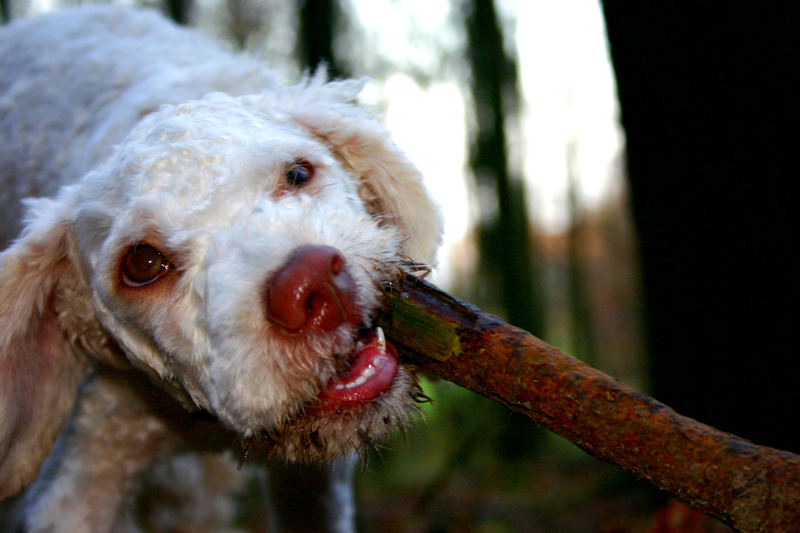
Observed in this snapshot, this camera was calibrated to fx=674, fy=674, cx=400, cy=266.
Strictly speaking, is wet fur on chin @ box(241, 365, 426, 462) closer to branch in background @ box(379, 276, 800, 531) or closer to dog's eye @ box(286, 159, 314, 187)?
branch in background @ box(379, 276, 800, 531)

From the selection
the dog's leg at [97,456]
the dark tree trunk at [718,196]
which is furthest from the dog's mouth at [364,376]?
the dark tree trunk at [718,196]

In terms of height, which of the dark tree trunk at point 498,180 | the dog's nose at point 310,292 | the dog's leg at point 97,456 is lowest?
the dark tree trunk at point 498,180

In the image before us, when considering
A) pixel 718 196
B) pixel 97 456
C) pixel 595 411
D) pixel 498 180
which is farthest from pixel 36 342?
pixel 498 180

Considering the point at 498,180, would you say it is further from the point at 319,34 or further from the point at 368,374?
the point at 368,374

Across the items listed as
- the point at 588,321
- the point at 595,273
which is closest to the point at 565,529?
the point at 588,321

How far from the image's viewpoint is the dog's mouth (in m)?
1.85

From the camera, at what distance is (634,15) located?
3385 mm

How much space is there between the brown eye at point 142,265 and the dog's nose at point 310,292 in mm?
635

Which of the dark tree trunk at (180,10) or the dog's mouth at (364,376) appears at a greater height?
the dog's mouth at (364,376)

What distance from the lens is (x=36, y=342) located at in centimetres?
261

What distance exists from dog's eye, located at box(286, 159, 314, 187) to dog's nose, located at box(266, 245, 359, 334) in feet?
1.88

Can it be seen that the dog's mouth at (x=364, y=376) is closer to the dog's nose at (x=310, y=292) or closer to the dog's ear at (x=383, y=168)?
the dog's nose at (x=310, y=292)

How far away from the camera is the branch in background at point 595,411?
129 cm

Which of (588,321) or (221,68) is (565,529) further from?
(588,321)
